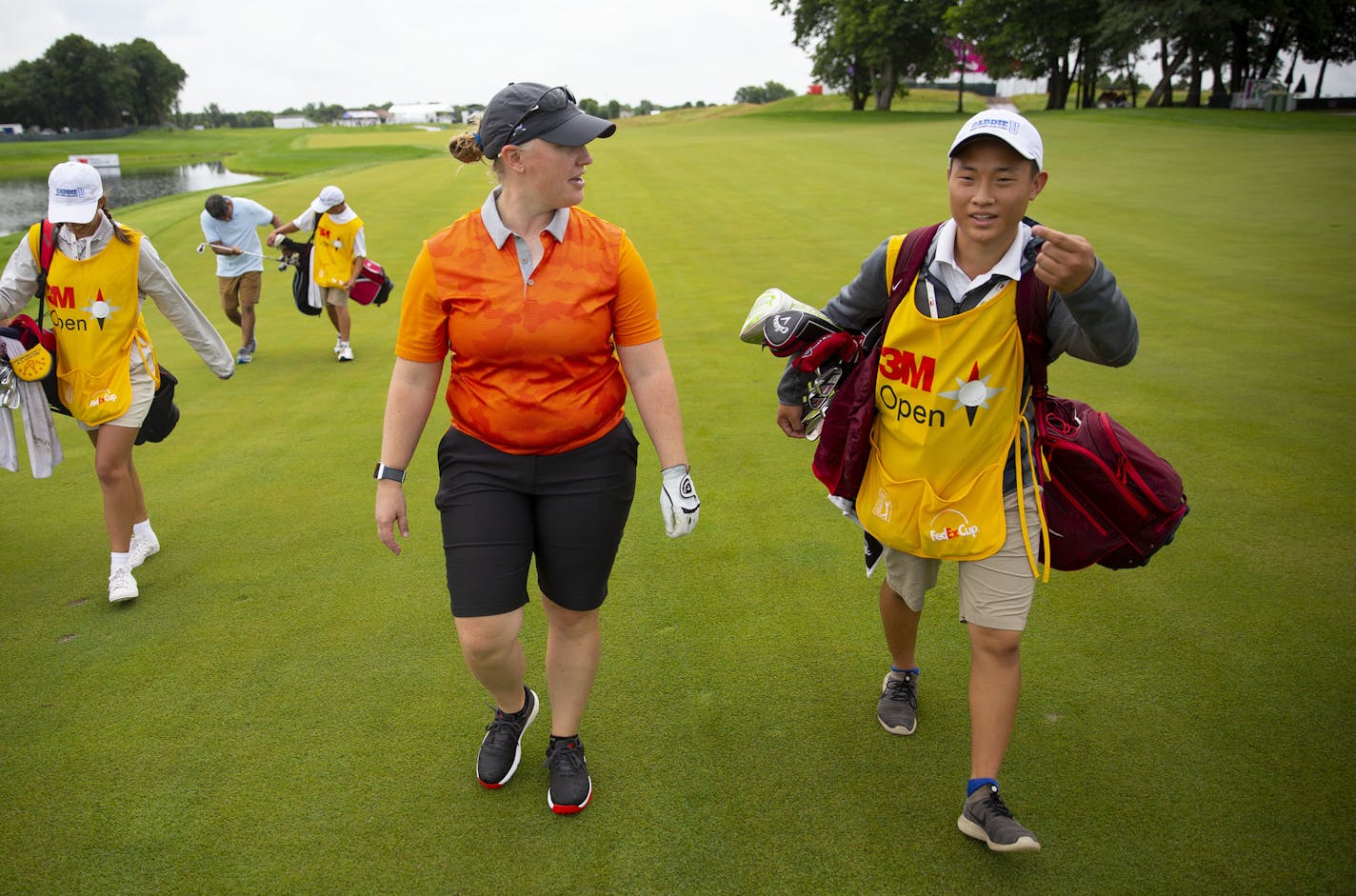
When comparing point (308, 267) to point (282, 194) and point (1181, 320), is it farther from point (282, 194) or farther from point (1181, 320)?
point (282, 194)

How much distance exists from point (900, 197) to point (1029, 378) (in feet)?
59.7

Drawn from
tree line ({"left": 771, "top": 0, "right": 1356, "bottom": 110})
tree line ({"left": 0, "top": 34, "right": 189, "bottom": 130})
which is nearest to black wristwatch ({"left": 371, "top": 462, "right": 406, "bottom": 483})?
tree line ({"left": 771, "top": 0, "right": 1356, "bottom": 110})

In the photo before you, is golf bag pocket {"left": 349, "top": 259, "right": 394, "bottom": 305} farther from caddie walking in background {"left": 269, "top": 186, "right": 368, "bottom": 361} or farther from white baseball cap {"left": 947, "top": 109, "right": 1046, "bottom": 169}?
white baseball cap {"left": 947, "top": 109, "right": 1046, "bottom": 169}

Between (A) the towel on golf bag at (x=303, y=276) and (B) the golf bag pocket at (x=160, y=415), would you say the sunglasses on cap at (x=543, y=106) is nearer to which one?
(B) the golf bag pocket at (x=160, y=415)

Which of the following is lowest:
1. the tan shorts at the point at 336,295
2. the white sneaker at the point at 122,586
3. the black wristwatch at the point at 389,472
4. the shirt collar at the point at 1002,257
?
the white sneaker at the point at 122,586

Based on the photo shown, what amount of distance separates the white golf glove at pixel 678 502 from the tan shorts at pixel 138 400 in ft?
10.2

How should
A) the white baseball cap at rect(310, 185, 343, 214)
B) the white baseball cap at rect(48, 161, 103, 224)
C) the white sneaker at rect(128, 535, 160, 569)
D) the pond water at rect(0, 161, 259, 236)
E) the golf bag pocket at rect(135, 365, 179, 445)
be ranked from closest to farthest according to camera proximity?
the white baseball cap at rect(48, 161, 103, 224)
the golf bag pocket at rect(135, 365, 179, 445)
the white sneaker at rect(128, 535, 160, 569)
the white baseball cap at rect(310, 185, 343, 214)
the pond water at rect(0, 161, 259, 236)

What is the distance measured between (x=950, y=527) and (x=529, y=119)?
1752 millimetres

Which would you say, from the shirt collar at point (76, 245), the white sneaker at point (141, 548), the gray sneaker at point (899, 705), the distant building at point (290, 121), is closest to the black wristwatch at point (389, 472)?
the gray sneaker at point (899, 705)

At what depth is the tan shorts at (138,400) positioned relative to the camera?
15.2 ft

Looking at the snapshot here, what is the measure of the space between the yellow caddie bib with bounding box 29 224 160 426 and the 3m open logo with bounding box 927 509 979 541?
392cm

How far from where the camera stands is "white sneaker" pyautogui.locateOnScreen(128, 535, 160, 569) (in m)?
4.95

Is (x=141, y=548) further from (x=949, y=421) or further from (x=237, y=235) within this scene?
(x=237, y=235)

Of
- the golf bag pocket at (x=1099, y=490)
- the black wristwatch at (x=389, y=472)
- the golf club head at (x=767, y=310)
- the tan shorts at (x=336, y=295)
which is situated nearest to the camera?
the golf bag pocket at (x=1099, y=490)
